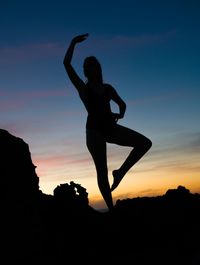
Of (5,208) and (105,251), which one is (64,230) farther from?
(5,208)

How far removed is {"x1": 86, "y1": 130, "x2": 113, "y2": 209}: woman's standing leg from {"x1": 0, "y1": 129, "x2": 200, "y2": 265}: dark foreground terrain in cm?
96

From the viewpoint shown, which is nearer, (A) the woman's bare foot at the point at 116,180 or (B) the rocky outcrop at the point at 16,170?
(B) the rocky outcrop at the point at 16,170

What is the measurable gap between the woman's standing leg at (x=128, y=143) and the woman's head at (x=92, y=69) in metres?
1.11

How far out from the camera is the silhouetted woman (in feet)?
26.7

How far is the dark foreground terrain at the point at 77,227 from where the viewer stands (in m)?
6.91

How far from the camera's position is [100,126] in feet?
26.7

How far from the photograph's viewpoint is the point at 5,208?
7012 mm

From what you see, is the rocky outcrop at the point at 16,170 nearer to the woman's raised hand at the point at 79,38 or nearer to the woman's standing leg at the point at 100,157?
the woman's standing leg at the point at 100,157

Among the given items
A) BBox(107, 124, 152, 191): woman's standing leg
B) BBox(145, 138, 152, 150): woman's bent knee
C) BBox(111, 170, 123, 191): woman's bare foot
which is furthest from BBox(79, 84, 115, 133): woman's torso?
BBox(111, 170, 123, 191): woman's bare foot

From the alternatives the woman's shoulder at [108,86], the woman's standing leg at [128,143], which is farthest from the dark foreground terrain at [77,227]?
the woman's shoulder at [108,86]

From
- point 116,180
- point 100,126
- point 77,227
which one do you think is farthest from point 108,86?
point 77,227

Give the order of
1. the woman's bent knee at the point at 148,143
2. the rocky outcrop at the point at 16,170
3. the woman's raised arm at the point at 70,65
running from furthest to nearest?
the woman's bent knee at the point at 148,143 → the woman's raised arm at the point at 70,65 → the rocky outcrop at the point at 16,170

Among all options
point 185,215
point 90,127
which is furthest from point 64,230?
point 185,215

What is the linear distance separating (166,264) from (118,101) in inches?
144
